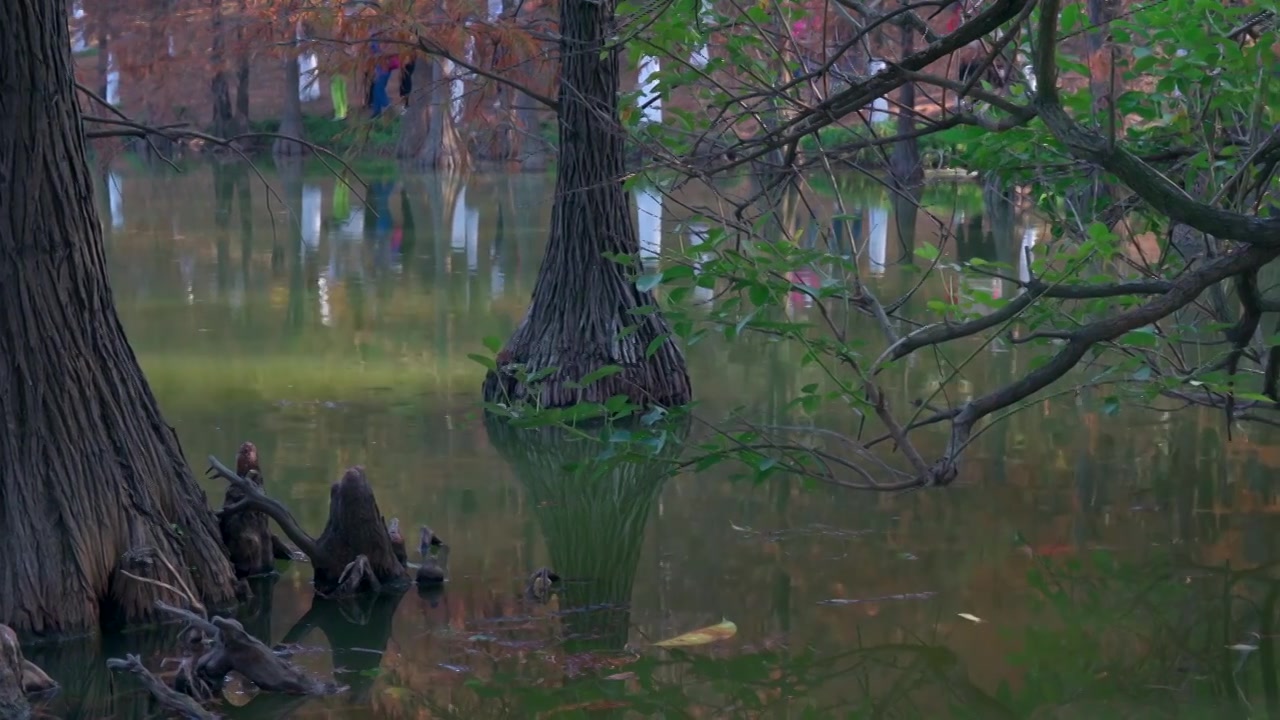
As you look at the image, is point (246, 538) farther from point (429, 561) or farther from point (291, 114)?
point (291, 114)

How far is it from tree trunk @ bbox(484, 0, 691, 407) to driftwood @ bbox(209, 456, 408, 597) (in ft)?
11.7

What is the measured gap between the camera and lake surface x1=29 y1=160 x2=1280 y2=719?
6.50m

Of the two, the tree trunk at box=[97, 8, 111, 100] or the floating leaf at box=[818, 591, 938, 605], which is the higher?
the tree trunk at box=[97, 8, 111, 100]

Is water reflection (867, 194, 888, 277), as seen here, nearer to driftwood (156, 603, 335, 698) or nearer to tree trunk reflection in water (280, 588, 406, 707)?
tree trunk reflection in water (280, 588, 406, 707)

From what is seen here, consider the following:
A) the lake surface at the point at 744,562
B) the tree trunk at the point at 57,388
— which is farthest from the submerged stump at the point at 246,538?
the tree trunk at the point at 57,388

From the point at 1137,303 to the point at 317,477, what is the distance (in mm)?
5021

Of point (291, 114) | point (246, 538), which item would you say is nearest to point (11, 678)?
point (246, 538)

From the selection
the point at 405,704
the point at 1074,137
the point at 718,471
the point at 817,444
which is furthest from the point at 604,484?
the point at 1074,137

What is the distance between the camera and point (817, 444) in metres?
10.5

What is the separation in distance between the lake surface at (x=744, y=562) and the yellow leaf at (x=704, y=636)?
0.09m

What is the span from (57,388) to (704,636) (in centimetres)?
280

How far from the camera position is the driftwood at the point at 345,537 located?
295 inches

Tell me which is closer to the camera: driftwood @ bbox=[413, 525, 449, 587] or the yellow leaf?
the yellow leaf

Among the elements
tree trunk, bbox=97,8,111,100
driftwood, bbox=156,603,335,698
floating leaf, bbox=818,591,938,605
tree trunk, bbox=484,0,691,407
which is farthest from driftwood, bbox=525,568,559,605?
tree trunk, bbox=97,8,111,100
